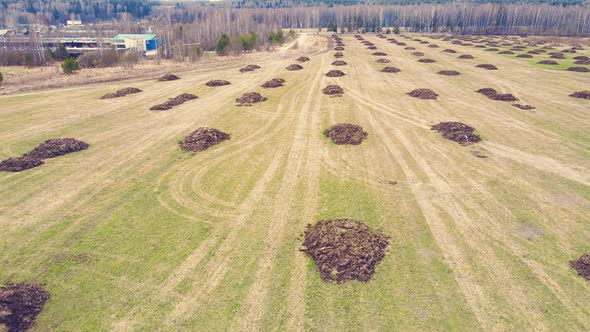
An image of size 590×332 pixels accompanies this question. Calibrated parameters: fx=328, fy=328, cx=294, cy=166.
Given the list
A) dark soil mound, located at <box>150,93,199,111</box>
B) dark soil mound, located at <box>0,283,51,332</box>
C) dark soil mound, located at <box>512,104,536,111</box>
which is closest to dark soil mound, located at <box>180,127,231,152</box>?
dark soil mound, located at <box>150,93,199,111</box>

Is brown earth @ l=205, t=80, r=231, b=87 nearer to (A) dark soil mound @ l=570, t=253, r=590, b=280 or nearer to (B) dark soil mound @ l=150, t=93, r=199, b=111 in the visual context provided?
(B) dark soil mound @ l=150, t=93, r=199, b=111

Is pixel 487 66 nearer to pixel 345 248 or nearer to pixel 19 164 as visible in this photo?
pixel 345 248

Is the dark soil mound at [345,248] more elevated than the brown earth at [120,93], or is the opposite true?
the brown earth at [120,93]

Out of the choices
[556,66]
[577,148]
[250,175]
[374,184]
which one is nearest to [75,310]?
[250,175]

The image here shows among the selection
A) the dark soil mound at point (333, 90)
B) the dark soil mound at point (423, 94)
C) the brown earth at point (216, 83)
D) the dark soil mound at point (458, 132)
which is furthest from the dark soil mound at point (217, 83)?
the dark soil mound at point (458, 132)

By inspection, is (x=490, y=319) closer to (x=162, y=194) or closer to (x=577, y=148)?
(x=162, y=194)

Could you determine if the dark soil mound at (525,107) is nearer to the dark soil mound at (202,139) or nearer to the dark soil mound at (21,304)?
the dark soil mound at (202,139)

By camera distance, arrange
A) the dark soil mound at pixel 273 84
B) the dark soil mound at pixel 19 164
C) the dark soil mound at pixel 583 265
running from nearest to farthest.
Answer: the dark soil mound at pixel 583 265
the dark soil mound at pixel 19 164
the dark soil mound at pixel 273 84
